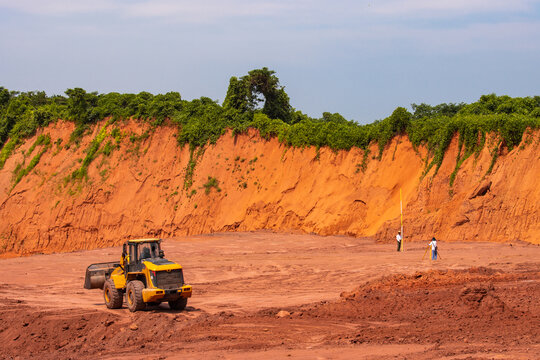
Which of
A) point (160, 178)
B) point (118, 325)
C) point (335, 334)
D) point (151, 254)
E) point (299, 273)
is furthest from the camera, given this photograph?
point (160, 178)

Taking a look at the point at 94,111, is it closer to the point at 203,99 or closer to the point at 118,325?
the point at 203,99

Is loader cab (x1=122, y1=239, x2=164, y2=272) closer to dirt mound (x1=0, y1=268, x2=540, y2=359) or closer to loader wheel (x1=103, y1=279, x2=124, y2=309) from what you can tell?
loader wheel (x1=103, y1=279, x2=124, y2=309)

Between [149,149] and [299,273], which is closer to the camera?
[299,273]

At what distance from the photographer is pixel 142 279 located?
1505 centimetres

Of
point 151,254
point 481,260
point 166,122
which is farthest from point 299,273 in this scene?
point 166,122

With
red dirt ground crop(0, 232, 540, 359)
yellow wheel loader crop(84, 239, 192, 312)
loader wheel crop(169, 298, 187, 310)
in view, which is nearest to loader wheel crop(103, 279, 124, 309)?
yellow wheel loader crop(84, 239, 192, 312)

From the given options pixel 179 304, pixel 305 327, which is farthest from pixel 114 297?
pixel 305 327

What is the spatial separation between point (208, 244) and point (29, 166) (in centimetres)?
1694

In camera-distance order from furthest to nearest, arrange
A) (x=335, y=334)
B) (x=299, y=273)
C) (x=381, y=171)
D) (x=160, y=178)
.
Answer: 1. (x=160, y=178)
2. (x=381, y=171)
3. (x=299, y=273)
4. (x=335, y=334)

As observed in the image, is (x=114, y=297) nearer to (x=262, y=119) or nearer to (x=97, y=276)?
(x=97, y=276)

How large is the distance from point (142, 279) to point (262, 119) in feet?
78.7

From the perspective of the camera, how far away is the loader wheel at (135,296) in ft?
47.9

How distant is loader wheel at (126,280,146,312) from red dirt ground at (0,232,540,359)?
0.21 m

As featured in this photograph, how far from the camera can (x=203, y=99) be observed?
142 ft
